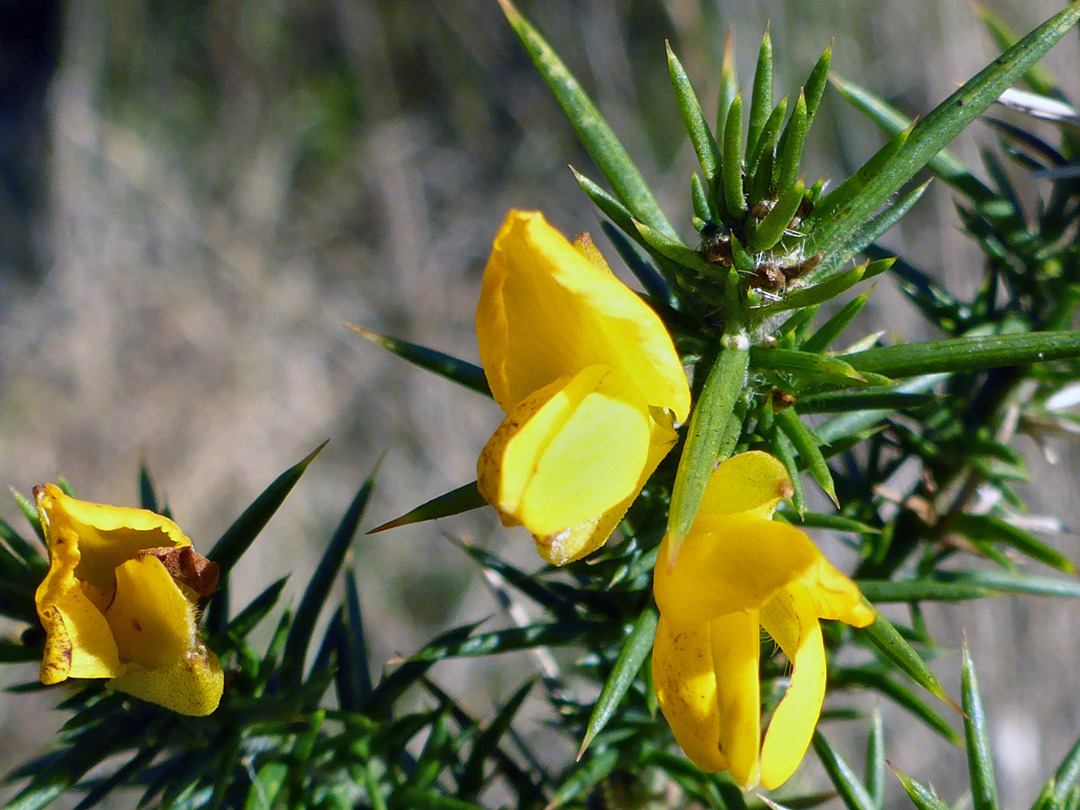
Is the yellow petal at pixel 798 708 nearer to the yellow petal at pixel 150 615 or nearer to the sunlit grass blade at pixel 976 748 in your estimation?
the sunlit grass blade at pixel 976 748

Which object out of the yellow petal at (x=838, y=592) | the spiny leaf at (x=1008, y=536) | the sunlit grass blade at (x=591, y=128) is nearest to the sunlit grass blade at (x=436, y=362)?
the sunlit grass blade at (x=591, y=128)

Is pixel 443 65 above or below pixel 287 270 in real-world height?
above

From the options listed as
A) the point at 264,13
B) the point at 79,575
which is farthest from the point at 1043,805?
the point at 264,13

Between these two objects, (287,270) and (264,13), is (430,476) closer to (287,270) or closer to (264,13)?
(287,270)

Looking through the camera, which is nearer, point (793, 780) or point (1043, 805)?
point (1043, 805)

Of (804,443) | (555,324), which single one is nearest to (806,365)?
(804,443)

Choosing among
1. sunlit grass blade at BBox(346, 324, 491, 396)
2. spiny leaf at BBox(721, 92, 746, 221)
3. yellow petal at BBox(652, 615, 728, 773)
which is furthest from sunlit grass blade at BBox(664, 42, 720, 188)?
yellow petal at BBox(652, 615, 728, 773)

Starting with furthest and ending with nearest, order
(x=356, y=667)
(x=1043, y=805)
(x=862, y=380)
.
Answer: (x=356, y=667), (x=1043, y=805), (x=862, y=380)
